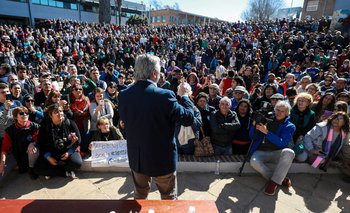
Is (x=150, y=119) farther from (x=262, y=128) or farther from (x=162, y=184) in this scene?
(x=262, y=128)

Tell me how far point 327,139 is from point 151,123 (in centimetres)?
300

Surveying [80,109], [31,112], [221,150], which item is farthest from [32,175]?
[221,150]

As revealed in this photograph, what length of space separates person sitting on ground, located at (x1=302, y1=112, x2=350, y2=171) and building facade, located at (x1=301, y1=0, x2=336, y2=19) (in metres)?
31.9

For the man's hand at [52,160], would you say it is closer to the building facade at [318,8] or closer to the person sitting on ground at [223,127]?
the person sitting on ground at [223,127]

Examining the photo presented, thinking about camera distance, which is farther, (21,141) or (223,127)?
(223,127)

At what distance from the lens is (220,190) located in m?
3.20

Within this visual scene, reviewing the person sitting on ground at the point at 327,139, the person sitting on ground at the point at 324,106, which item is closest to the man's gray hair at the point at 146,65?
the person sitting on ground at the point at 327,139

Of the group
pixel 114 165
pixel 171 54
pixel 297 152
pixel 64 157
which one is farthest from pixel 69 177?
pixel 171 54

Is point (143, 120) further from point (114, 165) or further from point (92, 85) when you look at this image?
point (92, 85)

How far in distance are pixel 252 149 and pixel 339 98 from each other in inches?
87.5

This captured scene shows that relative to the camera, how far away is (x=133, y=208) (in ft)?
5.66

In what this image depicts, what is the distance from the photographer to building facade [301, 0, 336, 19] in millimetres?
30016

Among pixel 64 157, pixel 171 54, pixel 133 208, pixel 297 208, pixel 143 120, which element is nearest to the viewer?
pixel 133 208

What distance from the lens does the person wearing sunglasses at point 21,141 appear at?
3.27 metres
